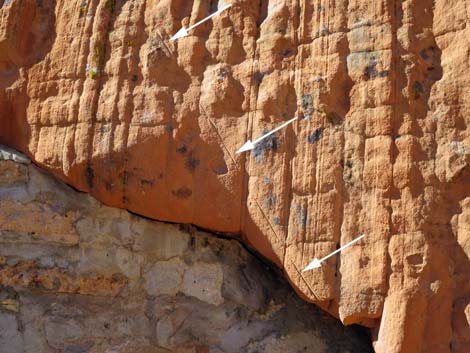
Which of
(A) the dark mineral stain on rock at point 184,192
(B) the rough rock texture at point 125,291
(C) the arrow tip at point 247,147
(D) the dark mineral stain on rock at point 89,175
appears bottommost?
(B) the rough rock texture at point 125,291

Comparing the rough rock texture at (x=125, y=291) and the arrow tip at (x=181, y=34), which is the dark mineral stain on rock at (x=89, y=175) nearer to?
the rough rock texture at (x=125, y=291)

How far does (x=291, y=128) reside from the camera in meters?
3.45

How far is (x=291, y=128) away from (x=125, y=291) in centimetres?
95

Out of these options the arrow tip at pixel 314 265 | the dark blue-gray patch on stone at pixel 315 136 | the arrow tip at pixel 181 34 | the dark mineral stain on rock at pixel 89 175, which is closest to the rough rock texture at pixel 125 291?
the dark mineral stain on rock at pixel 89 175

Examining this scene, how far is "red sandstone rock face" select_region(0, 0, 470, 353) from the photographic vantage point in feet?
10.5

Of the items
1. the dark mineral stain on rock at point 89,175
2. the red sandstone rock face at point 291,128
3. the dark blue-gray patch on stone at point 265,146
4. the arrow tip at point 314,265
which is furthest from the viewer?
the dark mineral stain on rock at point 89,175

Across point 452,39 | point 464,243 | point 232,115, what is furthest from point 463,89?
point 232,115

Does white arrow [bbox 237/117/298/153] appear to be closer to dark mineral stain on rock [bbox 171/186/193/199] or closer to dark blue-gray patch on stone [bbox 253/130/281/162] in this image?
dark blue-gray patch on stone [bbox 253/130/281/162]

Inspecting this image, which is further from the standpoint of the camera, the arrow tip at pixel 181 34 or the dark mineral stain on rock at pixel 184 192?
the arrow tip at pixel 181 34

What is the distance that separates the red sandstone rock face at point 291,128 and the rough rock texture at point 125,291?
0.13 m

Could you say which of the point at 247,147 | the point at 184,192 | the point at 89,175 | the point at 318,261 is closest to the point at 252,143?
the point at 247,147

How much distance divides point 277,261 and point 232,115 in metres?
0.61

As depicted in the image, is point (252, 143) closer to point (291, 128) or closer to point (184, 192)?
point (291, 128)

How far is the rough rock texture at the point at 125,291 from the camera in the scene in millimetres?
3525
